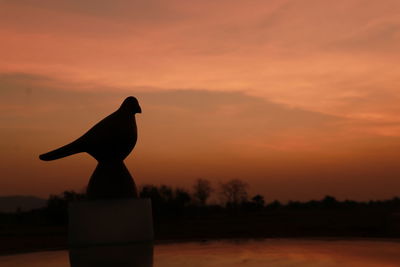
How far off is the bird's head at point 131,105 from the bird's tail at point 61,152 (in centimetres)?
208

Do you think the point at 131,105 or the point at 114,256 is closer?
the point at 114,256

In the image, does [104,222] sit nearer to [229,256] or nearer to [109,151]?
[109,151]

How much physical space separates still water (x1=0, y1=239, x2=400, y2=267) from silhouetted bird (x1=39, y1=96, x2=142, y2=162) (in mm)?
3001

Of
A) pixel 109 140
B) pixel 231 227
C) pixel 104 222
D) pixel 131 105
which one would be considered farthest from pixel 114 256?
pixel 231 227

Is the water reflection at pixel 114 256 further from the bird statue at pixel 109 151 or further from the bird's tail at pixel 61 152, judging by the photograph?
the bird's tail at pixel 61 152

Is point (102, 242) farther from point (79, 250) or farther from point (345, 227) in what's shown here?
point (345, 227)

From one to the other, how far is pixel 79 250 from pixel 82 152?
316 centimetres

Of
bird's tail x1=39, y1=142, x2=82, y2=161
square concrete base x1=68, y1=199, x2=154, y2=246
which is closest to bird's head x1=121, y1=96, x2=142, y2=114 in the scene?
bird's tail x1=39, y1=142, x2=82, y2=161

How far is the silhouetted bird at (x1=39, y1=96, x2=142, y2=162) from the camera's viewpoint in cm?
1669

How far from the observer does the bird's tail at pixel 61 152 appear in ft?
55.7

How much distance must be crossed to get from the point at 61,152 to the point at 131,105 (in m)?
2.72

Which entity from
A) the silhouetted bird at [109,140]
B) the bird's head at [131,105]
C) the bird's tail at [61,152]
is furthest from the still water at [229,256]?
the bird's head at [131,105]

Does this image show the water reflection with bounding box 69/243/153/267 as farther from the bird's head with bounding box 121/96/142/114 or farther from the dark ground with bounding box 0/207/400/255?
the dark ground with bounding box 0/207/400/255

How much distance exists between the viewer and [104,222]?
640 inches
